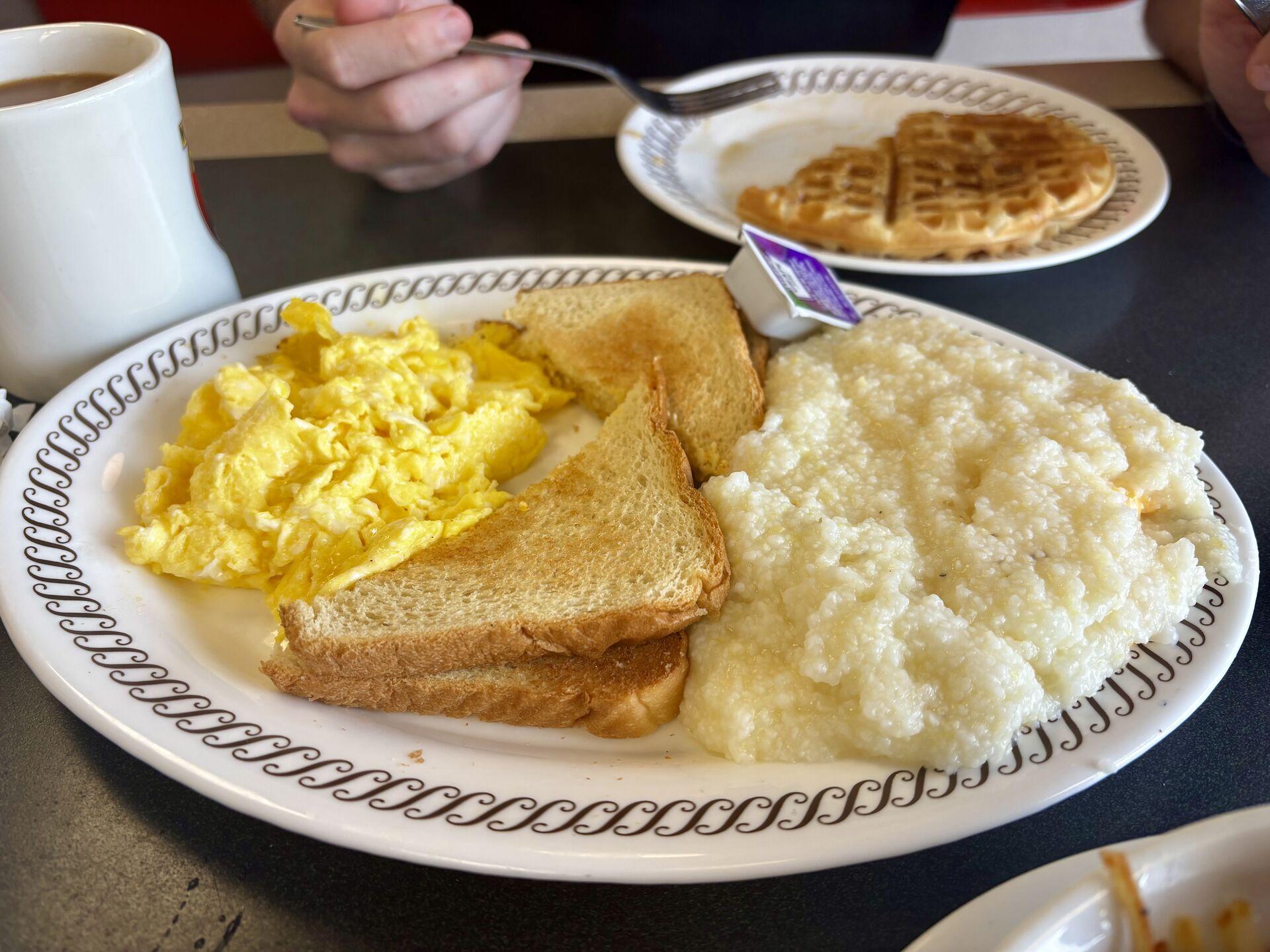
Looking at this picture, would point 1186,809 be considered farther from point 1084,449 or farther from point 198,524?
point 198,524

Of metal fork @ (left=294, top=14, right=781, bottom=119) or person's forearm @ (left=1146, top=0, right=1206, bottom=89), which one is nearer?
metal fork @ (left=294, top=14, right=781, bottom=119)

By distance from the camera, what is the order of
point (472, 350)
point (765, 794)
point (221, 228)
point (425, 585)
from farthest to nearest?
point (221, 228) < point (472, 350) < point (425, 585) < point (765, 794)

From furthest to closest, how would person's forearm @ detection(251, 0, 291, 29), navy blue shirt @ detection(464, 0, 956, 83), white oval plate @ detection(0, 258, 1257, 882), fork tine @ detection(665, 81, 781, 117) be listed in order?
1. navy blue shirt @ detection(464, 0, 956, 83)
2. person's forearm @ detection(251, 0, 291, 29)
3. fork tine @ detection(665, 81, 781, 117)
4. white oval plate @ detection(0, 258, 1257, 882)

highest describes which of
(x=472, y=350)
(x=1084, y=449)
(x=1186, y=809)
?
(x=1084, y=449)

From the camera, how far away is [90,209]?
158 cm

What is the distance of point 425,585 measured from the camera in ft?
4.64

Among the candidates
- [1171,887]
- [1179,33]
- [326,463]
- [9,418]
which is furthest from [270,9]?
[1171,887]

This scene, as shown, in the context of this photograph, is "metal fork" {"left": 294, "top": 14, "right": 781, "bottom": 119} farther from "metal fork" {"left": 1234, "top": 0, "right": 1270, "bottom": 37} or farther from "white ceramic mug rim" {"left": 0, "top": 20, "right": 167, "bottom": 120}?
"metal fork" {"left": 1234, "top": 0, "right": 1270, "bottom": 37}

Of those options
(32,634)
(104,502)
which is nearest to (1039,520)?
(32,634)

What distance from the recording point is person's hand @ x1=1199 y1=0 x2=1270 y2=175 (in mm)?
2514

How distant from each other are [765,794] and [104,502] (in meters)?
1.20

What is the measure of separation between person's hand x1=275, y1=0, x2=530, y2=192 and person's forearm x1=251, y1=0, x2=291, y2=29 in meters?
0.44

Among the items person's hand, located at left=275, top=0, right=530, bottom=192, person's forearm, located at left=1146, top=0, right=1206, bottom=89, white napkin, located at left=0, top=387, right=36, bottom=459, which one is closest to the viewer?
white napkin, located at left=0, top=387, right=36, bottom=459

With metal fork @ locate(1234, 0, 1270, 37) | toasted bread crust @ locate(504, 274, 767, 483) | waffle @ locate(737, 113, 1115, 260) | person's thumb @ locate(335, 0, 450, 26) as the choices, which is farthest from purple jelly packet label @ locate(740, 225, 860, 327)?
metal fork @ locate(1234, 0, 1270, 37)
